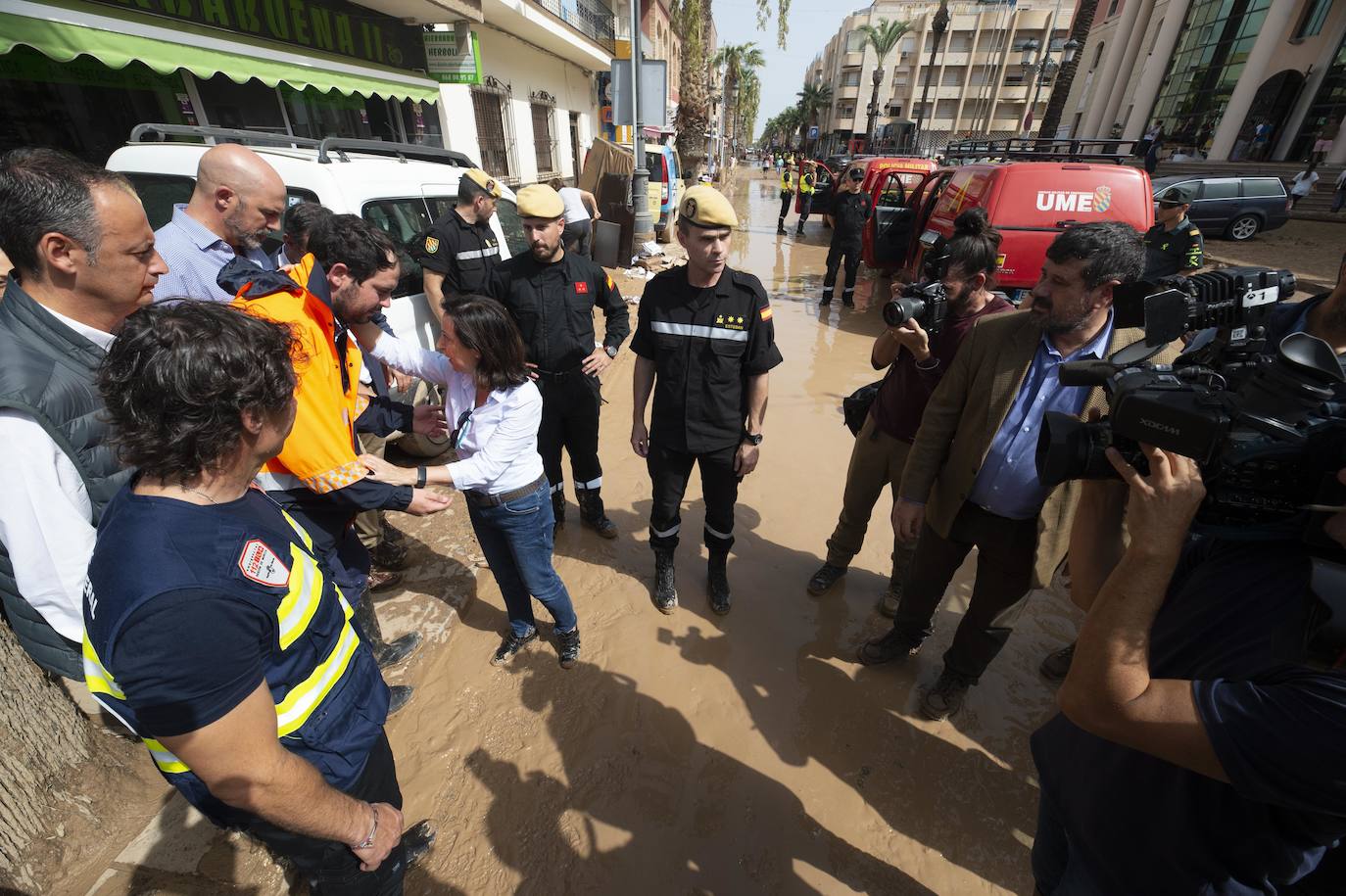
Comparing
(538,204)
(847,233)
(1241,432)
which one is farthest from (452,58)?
(1241,432)

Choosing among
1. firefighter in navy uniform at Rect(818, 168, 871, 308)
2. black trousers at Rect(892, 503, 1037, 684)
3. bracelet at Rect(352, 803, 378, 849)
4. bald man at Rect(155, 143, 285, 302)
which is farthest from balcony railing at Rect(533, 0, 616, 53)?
bracelet at Rect(352, 803, 378, 849)

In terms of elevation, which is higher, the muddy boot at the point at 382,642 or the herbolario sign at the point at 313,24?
the herbolario sign at the point at 313,24

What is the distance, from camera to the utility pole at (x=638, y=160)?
7945mm

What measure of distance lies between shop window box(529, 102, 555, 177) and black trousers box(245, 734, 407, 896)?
15.1m

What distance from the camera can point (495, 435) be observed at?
6.87 ft

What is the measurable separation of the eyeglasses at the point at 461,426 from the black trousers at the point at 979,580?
6.52 feet

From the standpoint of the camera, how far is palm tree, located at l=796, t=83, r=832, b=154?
57.0 m

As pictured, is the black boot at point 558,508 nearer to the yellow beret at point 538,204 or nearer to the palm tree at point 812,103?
the yellow beret at point 538,204

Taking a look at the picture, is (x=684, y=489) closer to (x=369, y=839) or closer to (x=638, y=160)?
(x=369, y=839)

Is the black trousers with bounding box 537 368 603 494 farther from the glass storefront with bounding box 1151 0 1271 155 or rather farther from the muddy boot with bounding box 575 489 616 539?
the glass storefront with bounding box 1151 0 1271 155

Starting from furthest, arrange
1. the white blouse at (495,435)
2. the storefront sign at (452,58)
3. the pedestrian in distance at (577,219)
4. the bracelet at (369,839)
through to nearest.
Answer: the storefront sign at (452,58) < the pedestrian in distance at (577,219) < the white blouse at (495,435) < the bracelet at (369,839)

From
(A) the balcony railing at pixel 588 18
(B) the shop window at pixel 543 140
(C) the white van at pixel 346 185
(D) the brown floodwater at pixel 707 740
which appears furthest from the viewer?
(B) the shop window at pixel 543 140

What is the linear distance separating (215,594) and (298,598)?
20 cm

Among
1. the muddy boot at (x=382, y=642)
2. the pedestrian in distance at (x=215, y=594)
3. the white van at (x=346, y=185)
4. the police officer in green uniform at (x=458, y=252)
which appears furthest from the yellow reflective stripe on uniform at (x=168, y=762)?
the police officer in green uniform at (x=458, y=252)
